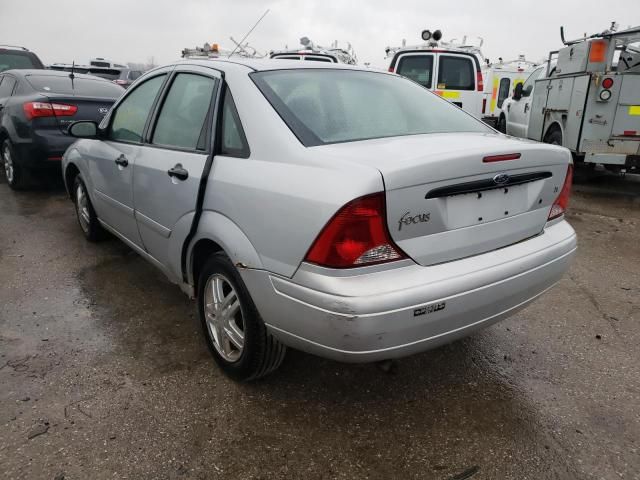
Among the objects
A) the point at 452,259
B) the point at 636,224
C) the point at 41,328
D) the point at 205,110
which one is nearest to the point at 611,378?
the point at 452,259

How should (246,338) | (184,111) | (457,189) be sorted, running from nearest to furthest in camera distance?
(457,189) → (246,338) → (184,111)

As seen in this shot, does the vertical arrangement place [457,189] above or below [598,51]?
below

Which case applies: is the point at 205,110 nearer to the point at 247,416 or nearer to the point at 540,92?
the point at 247,416

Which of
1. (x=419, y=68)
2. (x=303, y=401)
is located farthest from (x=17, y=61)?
(x=303, y=401)

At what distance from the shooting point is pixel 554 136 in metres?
8.00

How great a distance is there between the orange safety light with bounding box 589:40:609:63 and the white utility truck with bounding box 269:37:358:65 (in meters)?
4.74

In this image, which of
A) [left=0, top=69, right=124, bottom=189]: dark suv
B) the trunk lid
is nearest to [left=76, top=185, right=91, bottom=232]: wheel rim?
[left=0, top=69, right=124, bottom=189]: dark suv

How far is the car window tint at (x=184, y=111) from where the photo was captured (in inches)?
108

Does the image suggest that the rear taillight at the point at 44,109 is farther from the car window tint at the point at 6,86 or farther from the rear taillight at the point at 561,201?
the rear taillight at the point at 561,201

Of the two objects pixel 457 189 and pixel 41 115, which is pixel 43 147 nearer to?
pixel 41 115

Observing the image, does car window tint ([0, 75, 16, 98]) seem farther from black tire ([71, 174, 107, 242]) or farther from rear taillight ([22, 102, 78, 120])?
black tire ([71, 174, 107, 242])

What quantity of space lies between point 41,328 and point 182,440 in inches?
59.0

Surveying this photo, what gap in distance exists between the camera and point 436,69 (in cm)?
962

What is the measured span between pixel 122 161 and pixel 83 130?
69 centimetres
